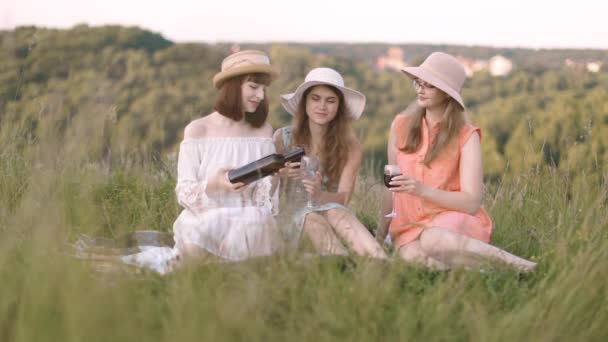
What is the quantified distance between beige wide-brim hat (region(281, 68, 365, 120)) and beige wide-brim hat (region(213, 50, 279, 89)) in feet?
0.79

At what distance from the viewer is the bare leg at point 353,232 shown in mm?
4126

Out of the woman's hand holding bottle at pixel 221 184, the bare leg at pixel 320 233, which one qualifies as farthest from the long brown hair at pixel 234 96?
the bare leg at pixel 320 233

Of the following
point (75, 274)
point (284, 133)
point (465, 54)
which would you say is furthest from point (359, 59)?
point (75, 274)

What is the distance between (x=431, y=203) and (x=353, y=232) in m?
0.55

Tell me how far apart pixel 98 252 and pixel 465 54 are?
31794 mm

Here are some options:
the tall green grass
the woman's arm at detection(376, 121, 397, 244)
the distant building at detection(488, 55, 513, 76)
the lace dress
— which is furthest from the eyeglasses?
the distant building at detection(488, 55, 513, 76)

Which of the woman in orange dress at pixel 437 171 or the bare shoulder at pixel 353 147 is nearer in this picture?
the woman in orange dress at pixel 437 171

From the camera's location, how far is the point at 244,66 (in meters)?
4.48

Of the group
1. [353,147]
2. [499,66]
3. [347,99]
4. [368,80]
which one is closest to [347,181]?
[353,147]

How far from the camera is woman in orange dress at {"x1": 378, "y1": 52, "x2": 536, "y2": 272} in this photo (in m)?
4.18

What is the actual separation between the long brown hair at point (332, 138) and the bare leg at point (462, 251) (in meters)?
0.87

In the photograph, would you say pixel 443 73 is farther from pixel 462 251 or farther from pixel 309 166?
pixel 462 251

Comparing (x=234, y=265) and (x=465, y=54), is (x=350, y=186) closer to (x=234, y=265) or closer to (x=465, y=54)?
(x=234, y=265)

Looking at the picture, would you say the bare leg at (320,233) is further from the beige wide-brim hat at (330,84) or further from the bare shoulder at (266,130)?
the beige wide-brim hat at (330,84)
